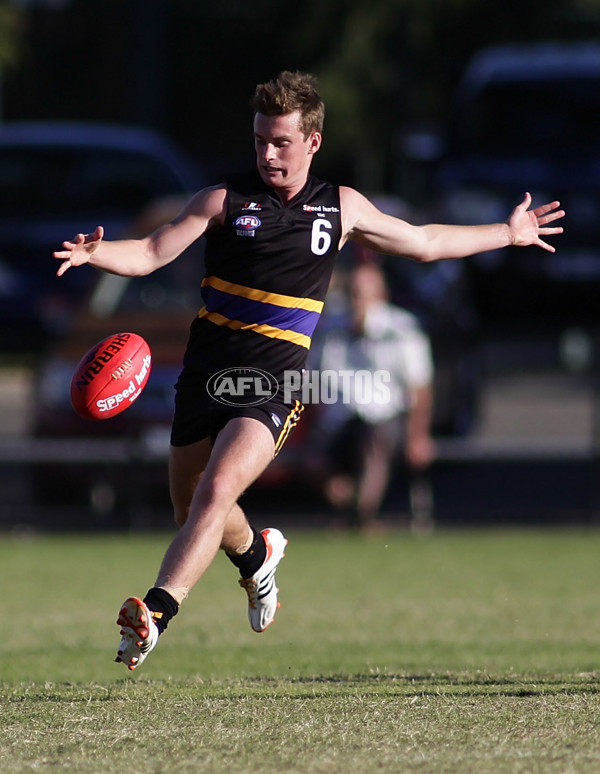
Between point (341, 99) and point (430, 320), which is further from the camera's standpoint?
point (341, 99)

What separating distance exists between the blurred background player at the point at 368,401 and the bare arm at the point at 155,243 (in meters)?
6.62

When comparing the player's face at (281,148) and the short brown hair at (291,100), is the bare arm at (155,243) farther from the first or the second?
the short brown hair at (291,100)

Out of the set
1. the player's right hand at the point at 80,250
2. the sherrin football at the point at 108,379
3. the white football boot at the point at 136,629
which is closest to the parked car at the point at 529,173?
the sherrin football at the point at 108,379

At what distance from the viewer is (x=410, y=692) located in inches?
251

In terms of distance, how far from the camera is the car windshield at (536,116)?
17766 millimetres

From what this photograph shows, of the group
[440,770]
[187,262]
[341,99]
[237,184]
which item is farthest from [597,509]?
[341,99]

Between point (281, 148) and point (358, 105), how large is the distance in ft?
90.0

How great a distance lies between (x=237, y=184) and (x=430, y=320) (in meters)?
9.23

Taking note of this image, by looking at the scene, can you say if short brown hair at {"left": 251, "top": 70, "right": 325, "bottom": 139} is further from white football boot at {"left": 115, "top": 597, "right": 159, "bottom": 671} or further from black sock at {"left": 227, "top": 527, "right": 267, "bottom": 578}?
white football boot at {"left": 115, "top": 597, "right": 159, "bottom": 671}

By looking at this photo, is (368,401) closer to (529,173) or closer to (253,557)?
(529,173)

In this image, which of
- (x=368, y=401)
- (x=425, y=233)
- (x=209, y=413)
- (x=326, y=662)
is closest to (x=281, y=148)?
(x=425, y=233)

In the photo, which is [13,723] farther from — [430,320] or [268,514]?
[430,320]

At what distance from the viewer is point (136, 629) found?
5805 mm

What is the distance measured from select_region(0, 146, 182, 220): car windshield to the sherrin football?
11696mm
